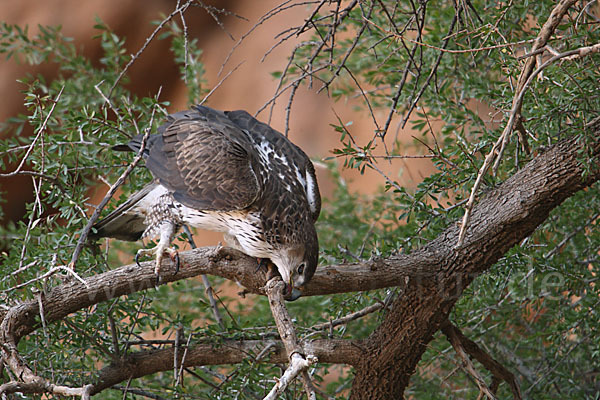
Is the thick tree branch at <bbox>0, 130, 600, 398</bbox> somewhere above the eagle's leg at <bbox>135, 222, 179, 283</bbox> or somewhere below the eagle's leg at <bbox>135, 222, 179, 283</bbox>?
below

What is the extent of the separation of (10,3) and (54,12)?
0.49 meters

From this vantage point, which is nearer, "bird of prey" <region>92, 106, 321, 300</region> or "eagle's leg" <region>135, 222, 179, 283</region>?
"eagle's leg" <region>135, 222, 179, 283</region>

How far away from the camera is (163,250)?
2822 millimetres

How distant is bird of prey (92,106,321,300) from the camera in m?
A: 2.81

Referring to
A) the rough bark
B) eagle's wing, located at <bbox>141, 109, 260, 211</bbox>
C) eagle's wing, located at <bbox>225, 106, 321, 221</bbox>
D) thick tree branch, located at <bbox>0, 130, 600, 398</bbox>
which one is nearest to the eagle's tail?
eagle's wing, located at <bbox>141, 109, 260, 211</bbox>

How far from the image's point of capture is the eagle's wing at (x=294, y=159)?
10.4ft

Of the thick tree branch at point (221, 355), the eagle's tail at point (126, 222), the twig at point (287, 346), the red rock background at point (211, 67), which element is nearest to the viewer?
the twig at point (287, 346)

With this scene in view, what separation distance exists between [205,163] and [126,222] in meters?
0.58

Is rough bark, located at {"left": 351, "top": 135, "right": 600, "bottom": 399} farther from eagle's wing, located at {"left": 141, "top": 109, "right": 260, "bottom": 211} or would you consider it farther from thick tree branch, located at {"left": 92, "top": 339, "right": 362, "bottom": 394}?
eagle's wing, located at {"left": 141, "top": 109, "right": 260, "bottom": 211}

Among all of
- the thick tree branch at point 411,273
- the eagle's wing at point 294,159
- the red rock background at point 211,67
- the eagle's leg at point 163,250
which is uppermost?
the red rock background at point 211,67

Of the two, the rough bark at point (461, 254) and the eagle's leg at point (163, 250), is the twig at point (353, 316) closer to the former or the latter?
the rough bark at point (461, 254)

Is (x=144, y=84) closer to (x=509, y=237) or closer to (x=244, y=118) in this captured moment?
(x=244, y=118)

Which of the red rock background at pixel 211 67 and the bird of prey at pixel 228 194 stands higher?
the red rock background at pixel 211 67

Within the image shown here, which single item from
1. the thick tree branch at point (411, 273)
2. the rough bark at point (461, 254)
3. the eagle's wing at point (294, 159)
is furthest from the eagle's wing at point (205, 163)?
the rough bark at point (461, 254)
